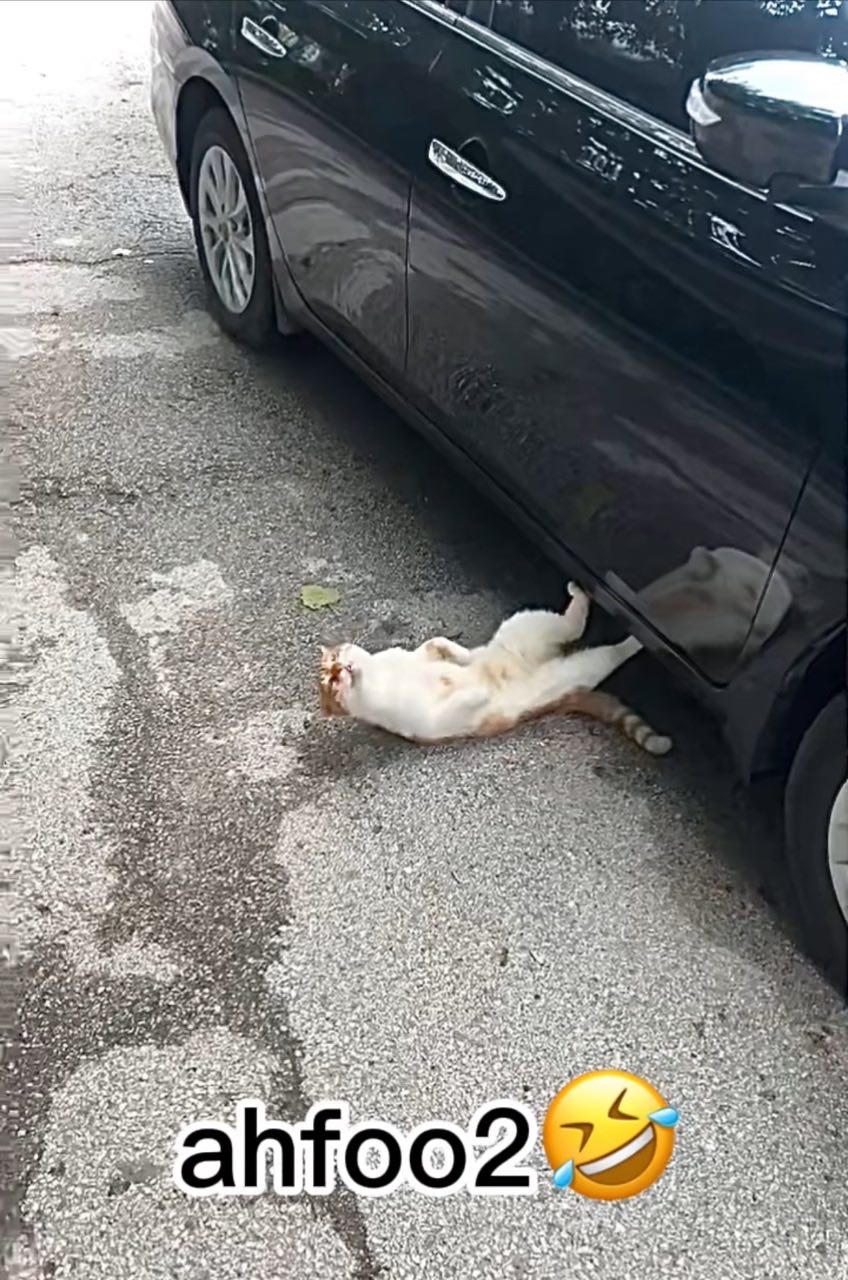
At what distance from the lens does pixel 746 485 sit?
1957 mm

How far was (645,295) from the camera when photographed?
206 centimetres

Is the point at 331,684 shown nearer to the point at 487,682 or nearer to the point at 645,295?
the point at 487,682

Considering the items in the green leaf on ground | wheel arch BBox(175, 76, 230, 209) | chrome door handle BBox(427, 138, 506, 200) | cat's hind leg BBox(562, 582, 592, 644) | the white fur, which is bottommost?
the green leaf on ground

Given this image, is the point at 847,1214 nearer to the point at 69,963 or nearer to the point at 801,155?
the point at 69,963

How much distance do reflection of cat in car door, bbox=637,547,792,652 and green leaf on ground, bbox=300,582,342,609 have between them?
82 centimetres

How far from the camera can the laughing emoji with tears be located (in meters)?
1.82

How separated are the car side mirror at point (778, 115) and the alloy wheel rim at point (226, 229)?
185 centimetres

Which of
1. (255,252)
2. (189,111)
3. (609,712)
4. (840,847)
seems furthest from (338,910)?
(189,111)

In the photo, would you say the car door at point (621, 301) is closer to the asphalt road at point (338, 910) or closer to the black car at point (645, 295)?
the black car at point (645, 295)

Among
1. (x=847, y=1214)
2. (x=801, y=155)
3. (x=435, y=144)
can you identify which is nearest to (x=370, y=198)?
(x=435, y=144)

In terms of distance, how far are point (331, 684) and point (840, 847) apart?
3.24 feet

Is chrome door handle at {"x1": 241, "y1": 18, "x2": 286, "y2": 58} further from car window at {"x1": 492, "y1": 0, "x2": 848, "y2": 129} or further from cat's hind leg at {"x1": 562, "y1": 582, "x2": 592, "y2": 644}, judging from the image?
cat's hind leg at {"x1": 562, "y1": 582, "x2": 592, "y2": 644}

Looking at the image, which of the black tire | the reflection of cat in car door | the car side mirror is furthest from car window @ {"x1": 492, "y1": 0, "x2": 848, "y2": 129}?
the black tire

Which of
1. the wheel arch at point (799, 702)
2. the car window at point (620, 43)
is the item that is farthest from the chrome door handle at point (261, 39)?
the wheel arch at point (799, 702)
